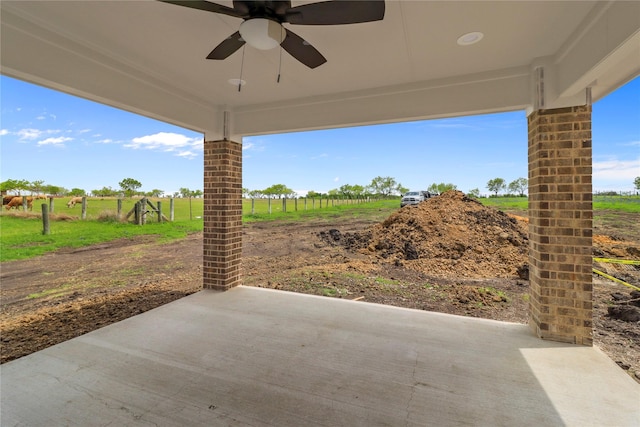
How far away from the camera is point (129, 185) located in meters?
5.09

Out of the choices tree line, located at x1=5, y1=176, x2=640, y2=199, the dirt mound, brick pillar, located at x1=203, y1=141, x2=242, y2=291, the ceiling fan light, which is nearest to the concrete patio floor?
brick pillar, located at x1=203, y1=141, x2=242, y2=291

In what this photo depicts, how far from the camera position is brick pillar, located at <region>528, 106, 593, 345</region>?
7.47ft

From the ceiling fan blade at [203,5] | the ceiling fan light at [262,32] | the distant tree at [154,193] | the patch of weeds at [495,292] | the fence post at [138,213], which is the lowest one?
the patch of weeds at [495,292]

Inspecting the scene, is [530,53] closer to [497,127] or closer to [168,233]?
[497,127]

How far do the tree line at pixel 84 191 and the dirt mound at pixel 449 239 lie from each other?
3.88 m

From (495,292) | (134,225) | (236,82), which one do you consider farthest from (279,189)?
(495,292)

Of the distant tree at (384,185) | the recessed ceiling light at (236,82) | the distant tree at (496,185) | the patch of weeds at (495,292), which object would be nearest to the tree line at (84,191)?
the recessed ceiling light at (236,82)

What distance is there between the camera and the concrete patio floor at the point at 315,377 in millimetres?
1505

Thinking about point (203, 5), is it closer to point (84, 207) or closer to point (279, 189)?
point (84, 207)

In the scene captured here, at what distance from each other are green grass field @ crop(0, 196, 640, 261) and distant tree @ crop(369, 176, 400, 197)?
36 centimetres

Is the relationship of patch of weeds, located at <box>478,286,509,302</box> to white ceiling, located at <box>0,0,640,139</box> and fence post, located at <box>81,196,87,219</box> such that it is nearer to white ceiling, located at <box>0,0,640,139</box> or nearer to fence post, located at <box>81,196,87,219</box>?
white ceiling, located at <box>0,0,640,139</box>

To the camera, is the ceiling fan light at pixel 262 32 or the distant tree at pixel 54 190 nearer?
Result: the ceiling fan light at pixel 262 32

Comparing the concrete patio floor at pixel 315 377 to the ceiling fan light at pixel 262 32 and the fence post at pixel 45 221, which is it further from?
the fence post at pixel 45 221

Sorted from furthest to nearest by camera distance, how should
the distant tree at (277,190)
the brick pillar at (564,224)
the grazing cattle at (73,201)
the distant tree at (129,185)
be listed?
the distant tree at (277,190)
the distant tree at (129,185)
the grazing cattle at (73,201)
the brick pillar at (564,224)
